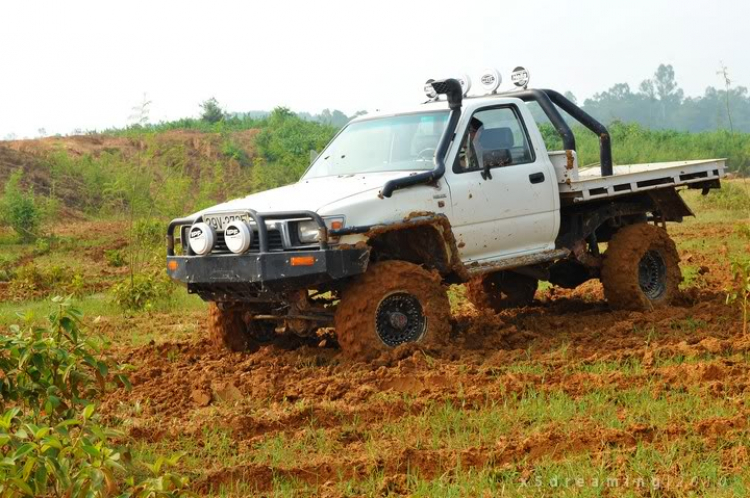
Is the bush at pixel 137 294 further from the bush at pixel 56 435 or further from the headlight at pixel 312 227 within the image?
the bush at pixel 56 435

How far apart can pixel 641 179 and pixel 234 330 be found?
387 centimetres

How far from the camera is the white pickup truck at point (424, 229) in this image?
7.88 meters

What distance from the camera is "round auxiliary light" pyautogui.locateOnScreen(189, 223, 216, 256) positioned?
804 cm

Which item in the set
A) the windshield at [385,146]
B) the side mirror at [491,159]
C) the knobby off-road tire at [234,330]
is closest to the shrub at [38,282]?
the knobby off-road tire at [234,330]

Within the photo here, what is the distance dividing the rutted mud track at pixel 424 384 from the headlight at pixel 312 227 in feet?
2.99

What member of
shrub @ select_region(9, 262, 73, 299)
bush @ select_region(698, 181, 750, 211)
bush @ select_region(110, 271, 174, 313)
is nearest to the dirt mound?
shrub @ select_region(9, 262, 73, 299)

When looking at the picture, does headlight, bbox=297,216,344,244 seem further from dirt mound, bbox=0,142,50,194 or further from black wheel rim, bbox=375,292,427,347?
dirt mound, bbox=0,142,50,194

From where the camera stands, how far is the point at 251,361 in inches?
322

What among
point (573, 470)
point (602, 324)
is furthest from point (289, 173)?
point (573, 470)

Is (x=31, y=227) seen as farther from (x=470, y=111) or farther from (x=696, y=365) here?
Result: (x=696, y=365)

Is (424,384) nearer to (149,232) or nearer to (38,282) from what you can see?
(38,282)

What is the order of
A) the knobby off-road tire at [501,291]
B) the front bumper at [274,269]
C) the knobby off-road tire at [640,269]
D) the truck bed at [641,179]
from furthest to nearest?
the knobby off-road tire at [501,291], the knobby off-road tire at [640,269], the truck bed at [641,179], the front bumper at [274,269]

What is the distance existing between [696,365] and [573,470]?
2246 mm

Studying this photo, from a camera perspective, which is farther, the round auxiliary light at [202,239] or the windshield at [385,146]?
the windshield at [385,146]
